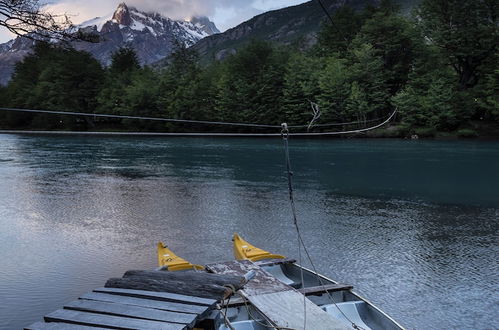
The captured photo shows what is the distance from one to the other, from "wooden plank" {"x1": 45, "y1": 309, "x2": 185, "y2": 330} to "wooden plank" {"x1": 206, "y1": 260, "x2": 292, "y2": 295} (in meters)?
3.06

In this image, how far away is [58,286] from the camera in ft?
36.4

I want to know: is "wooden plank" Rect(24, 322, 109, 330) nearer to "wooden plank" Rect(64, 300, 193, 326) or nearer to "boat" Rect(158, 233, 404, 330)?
"wooden plank" Rect(64, 300, 193, 326)

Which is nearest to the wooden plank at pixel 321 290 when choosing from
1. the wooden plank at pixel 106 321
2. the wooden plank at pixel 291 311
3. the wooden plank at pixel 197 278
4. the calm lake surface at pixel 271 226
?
the wooden plank at pixel 291 311

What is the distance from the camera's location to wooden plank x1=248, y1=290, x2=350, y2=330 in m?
6.93

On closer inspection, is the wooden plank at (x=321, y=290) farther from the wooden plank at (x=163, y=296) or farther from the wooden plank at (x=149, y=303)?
the wooden plank at (x=149, y=303)

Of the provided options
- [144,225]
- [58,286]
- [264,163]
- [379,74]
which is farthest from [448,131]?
[58,286]

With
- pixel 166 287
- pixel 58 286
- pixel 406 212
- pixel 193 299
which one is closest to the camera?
pixel 193 299

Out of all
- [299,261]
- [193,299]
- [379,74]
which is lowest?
[299,261]

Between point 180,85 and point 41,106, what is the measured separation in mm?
31807

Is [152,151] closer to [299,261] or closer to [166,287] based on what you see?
[299,261]

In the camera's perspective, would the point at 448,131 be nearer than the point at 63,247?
No

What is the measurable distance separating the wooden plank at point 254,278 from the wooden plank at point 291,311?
212mm

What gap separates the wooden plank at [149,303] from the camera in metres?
5.67

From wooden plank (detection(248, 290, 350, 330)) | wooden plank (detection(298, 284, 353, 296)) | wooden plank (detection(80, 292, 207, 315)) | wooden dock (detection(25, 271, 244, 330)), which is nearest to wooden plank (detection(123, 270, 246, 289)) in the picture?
wooden dock (detection(25, 271, 244, 330))
